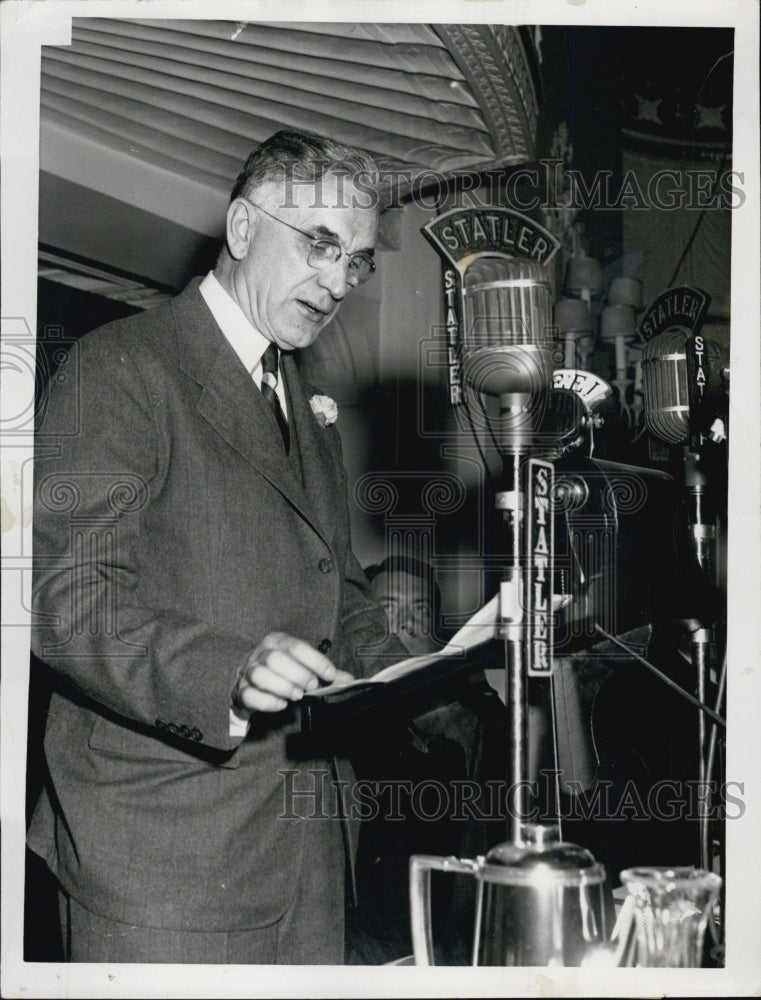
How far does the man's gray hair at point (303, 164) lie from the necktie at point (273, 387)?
0.26 meters

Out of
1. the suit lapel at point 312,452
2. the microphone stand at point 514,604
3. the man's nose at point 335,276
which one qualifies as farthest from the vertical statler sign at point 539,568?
the man's nose at point 335,276

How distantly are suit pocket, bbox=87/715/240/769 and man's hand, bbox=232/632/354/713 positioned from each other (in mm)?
92

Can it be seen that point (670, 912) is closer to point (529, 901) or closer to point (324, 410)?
point (529, 901)

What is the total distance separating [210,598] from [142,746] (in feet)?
0.79

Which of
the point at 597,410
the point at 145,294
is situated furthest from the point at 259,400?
the point at 597,410

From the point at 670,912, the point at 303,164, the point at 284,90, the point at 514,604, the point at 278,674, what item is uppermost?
the point at 284,90

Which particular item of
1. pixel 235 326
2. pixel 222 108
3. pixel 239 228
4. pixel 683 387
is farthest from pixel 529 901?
pixel 222 108

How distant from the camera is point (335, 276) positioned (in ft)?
5.41

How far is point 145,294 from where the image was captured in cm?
163

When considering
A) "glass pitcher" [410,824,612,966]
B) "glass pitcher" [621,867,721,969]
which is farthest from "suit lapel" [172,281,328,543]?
"glass pitcher" [621,867,721,969]

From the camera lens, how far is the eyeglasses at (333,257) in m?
1.65

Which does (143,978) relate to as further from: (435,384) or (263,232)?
(263,232)

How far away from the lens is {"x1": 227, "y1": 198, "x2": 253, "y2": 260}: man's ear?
5.38 feet

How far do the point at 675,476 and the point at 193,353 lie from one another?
820 mm
